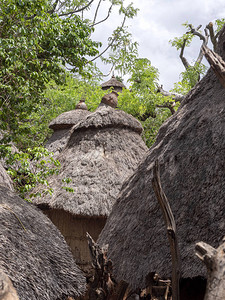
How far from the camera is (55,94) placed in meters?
14.6

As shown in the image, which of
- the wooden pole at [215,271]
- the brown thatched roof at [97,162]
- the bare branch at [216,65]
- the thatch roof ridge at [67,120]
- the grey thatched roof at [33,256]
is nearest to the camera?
the wooden pole at [215,271]

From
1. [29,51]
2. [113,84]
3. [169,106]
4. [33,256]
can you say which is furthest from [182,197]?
[113,84]

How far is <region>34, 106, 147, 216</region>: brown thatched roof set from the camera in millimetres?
8617

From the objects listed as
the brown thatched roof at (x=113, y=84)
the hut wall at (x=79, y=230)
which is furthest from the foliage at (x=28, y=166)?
the brown thatched roof at (x=113, y=84)

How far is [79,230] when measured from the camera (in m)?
8.62

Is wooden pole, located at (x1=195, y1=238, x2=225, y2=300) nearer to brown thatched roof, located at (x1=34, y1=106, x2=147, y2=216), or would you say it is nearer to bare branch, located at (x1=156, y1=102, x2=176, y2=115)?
brown thatched roof, located at (x1=34, y1=106, x2=147, y2=216)

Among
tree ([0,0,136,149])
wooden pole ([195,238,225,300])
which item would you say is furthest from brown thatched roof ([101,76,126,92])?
wooden pole ([195,238,225,300])

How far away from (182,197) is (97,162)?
571 centimetres

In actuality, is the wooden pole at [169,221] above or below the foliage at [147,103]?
below

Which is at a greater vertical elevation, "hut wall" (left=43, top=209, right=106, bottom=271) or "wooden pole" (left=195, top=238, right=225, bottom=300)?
"hut wall" (left=43, top=209, right=106, bottom=271)

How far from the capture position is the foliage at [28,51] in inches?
248

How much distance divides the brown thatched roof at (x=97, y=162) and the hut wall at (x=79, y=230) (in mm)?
319

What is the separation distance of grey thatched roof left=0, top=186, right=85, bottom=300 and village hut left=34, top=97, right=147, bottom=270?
5.69ft

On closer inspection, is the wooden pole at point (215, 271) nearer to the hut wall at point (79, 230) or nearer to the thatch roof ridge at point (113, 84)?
the hut wall at point (79, 230)
